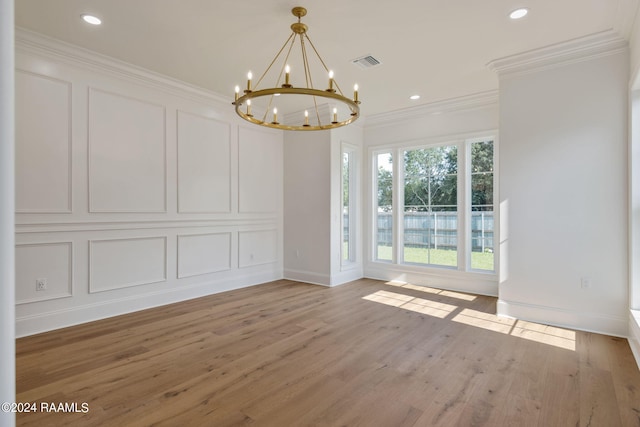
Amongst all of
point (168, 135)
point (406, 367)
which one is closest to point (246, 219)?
point (168, 135)

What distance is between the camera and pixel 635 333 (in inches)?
110

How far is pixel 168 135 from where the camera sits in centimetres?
434

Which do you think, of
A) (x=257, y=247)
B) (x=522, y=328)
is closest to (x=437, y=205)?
(x=522, y=328)

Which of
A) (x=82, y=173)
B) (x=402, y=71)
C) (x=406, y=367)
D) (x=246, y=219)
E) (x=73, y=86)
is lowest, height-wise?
(x=406, y=367)

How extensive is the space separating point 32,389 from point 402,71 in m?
4.46

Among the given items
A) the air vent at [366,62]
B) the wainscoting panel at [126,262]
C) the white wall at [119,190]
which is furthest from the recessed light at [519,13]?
the wainscoting panel at [126,262]

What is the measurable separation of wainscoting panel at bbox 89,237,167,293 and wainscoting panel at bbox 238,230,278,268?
1.25m

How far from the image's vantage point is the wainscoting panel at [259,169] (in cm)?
532

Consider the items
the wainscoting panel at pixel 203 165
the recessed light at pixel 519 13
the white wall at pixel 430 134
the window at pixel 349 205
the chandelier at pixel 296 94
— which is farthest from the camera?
the window at pixel 349 205

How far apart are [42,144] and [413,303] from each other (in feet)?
14.9

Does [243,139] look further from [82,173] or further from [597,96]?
[597,96]

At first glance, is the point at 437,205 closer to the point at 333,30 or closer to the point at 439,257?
the point at 439,257

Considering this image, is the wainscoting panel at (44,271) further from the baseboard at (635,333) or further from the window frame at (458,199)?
the baseboard at (635,333)

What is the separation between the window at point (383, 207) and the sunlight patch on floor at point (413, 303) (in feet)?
3.67
